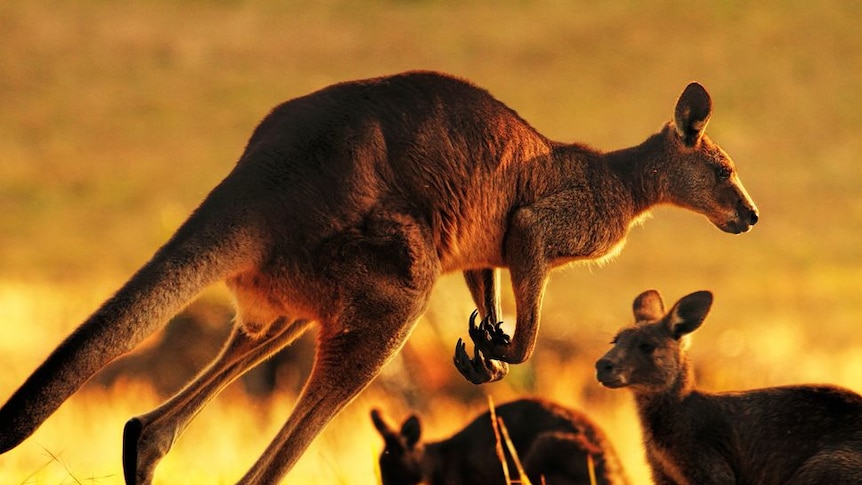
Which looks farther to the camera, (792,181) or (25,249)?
(792,181)

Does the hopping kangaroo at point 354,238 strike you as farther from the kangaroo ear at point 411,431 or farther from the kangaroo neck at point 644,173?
the kangaroo ear at point 411,431

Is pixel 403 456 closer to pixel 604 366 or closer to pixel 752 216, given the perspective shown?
pixel 604 366

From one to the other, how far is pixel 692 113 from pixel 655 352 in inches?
48.7

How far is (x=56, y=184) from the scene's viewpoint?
46531mm

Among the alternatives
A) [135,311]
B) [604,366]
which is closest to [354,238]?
[135,311]

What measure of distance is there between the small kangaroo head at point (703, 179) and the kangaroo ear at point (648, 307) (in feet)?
1.63

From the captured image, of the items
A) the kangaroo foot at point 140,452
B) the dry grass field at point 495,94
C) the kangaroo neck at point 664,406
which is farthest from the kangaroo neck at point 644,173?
the dry grass field at point 495,94

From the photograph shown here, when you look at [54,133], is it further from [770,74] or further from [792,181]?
[770,74]

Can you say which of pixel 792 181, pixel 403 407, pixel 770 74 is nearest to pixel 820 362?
pixel 403 407

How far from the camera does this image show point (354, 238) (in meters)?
6.72

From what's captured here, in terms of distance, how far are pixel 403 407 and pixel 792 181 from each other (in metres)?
36.6

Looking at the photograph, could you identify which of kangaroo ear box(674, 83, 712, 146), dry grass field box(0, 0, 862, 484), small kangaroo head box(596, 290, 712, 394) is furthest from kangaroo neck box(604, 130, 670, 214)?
dry grass field box(0, 0, 862, 484)

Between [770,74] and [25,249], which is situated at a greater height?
[25,249]

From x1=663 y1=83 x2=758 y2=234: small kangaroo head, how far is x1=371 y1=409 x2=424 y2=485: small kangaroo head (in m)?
2.69
